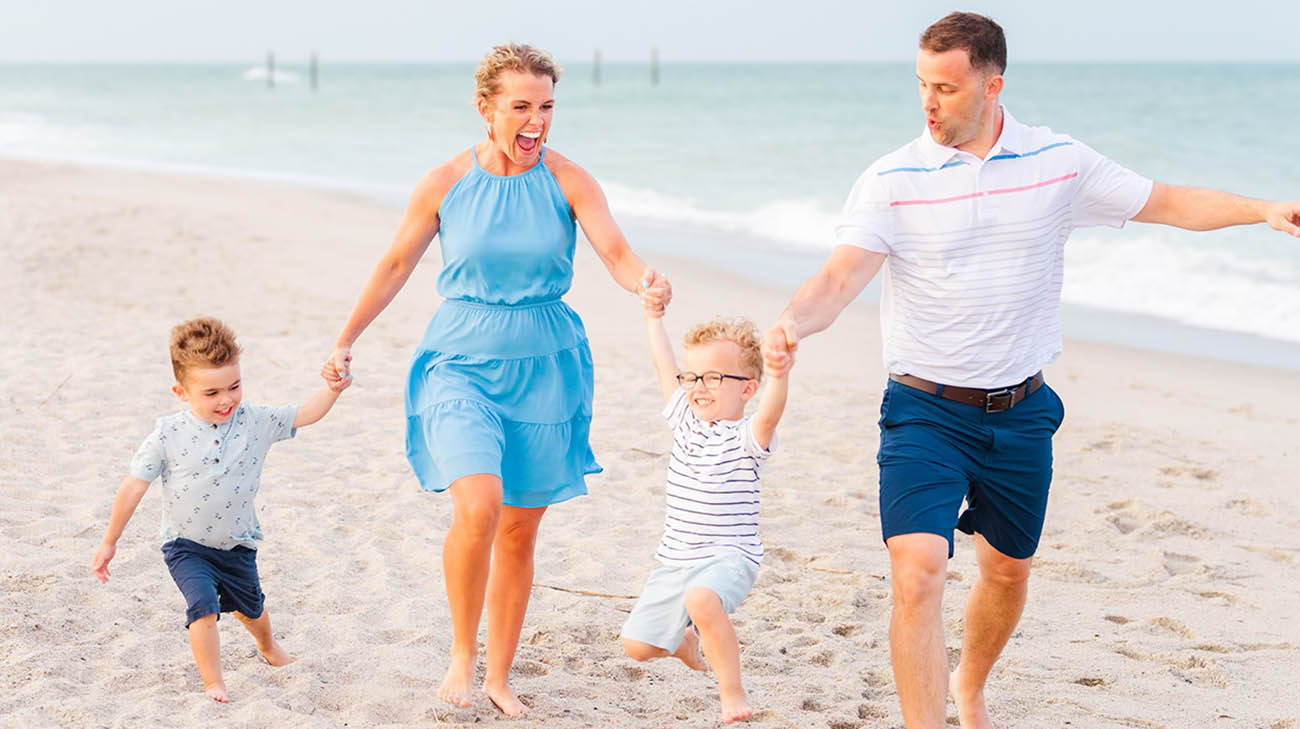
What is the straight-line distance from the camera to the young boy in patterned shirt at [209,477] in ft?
12.5

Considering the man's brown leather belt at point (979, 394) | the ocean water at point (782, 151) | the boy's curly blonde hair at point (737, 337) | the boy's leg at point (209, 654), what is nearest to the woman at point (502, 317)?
the boy's curly blonde hair at point (737, 337)

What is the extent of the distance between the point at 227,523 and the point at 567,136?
31.4 meters

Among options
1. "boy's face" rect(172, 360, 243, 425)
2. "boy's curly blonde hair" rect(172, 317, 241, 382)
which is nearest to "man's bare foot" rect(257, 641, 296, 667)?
"boy's face" rect(172, 360, 243, 425)

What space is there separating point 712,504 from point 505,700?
37.6 inches

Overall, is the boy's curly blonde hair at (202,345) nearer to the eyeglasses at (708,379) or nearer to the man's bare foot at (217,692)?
the man's bare foot at (217,692)

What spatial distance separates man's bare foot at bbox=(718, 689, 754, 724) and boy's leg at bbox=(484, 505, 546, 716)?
2.56 ft

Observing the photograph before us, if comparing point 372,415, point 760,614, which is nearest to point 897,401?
point 760,614

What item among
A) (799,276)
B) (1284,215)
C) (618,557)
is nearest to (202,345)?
(618,557)

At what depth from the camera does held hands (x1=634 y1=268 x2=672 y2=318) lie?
3771 millimetres

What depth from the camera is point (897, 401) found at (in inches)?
145

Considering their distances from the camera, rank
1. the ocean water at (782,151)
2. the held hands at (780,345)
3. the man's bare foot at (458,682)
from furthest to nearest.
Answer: the ocean water at (782,151)
the man's bare foot at (458,682)
the held hands at (780,345)

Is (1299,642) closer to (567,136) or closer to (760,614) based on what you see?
(760,614)

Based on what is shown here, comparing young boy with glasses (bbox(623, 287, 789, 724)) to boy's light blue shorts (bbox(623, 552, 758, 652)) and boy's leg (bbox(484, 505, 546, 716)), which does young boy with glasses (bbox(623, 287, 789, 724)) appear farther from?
boy's leg (bbox(484, 505, 546, 716))

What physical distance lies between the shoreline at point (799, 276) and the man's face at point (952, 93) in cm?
757
